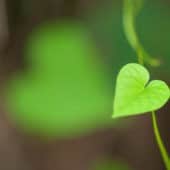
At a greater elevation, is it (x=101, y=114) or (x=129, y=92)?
(x=129, y=92)

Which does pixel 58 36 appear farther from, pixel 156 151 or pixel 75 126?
pixel 156 151

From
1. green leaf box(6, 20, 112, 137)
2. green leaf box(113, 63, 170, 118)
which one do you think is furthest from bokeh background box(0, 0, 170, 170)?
green leaf box(113, 63, 170, 118)

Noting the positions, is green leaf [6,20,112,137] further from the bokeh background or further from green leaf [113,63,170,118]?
green leaf [113,63,170,118]

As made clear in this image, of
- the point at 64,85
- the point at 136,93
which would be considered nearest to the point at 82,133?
the point at 64,85

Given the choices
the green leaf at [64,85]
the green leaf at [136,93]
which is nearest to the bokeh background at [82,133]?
the green leaf at [64,85]

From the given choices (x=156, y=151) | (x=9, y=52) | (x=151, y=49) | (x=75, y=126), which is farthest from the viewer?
(x=9, y=52)

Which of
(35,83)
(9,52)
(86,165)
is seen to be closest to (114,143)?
(86,165)

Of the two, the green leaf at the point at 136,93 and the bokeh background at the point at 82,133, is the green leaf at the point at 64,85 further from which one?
the green leaf at the point at 136,93
